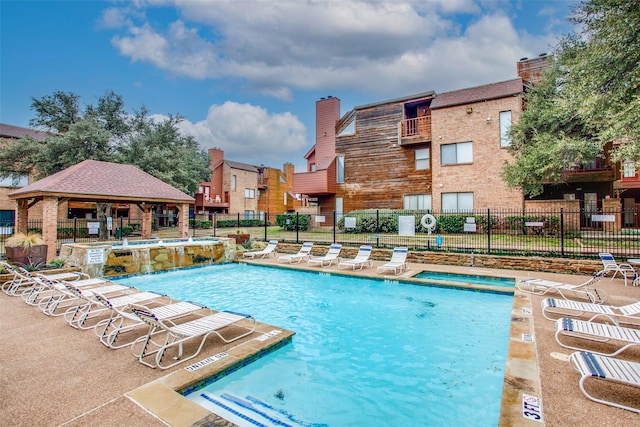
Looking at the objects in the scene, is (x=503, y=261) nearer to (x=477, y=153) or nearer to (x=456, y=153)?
(x=477, y=153)

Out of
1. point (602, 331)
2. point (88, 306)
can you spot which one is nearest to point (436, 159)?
point (602, 331)

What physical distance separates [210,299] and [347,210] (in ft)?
52.9

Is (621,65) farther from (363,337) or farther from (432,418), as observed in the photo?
(432,418)

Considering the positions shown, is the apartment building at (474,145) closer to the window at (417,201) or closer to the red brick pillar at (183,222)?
the window at (417,201)

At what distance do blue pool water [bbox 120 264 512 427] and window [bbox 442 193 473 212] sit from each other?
38.9 feet

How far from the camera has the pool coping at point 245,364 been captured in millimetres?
3000

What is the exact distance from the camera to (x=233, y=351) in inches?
183

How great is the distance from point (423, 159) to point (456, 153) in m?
2.23

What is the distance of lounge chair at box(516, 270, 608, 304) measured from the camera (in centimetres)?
727

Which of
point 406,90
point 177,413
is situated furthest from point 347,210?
point 177,413

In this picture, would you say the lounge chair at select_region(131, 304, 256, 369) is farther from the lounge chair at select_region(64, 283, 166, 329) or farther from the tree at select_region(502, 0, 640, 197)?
the tree at select_region(502, 0, 640, 197)

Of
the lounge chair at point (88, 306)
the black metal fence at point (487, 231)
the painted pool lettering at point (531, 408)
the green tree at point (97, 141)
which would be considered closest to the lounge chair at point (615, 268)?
the black metal fence at point (487, 231)

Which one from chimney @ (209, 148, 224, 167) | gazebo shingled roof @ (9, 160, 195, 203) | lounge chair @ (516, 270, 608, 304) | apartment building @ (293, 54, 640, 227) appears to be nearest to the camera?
lounge chair @ (516, 270, 608, 304)

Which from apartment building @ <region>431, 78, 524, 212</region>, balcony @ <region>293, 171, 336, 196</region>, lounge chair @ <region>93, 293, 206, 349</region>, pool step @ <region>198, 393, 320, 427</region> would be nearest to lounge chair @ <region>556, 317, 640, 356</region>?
pool step @ <region>198, 393, 320, 427</region>
